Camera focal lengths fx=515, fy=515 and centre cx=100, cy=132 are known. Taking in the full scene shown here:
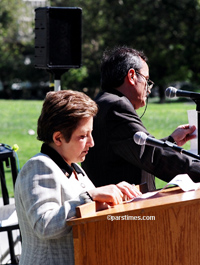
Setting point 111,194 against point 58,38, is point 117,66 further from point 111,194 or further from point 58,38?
point 58,38

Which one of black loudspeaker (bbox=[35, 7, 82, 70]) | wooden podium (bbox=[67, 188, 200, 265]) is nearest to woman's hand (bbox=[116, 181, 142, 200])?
wooden podium (bbox=[67, 188, 200, 265])

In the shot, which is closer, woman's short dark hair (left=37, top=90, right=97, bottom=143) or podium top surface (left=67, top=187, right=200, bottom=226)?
podium top surface (left=67, top=187, right=200, bottom=226)

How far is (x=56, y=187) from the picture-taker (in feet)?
7.07

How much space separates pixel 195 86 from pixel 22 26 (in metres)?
18.2

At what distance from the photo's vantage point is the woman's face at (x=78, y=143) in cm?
227

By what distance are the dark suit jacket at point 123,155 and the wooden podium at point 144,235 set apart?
112 centimetres

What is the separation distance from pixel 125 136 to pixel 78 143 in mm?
987

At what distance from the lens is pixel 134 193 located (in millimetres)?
2230

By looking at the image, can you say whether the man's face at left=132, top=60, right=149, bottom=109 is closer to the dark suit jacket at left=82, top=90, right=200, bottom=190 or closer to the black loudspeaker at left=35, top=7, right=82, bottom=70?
the dark suit jacket at left=82, top=90, right=200, bottom=190

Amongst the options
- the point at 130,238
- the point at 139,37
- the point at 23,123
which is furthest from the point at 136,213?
the point at 139,37

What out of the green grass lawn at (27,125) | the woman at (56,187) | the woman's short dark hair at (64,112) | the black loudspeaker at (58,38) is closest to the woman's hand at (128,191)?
the woman at (56,187)

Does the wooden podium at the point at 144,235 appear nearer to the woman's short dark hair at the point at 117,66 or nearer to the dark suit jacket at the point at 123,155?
the dark suit jacket at the point at 123,155

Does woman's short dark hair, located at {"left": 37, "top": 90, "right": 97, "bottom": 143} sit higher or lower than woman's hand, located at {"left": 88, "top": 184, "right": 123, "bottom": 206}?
higher

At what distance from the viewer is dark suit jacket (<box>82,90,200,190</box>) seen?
3156 mm
